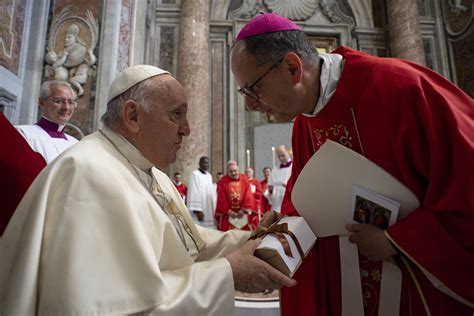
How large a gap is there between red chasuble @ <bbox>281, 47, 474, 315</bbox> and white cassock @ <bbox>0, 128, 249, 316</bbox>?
67cm

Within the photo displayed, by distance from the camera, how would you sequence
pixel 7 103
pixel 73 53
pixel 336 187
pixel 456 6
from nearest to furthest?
pixel 336 187 → pixel 7 103 → pixel 73 53 → pixel 456 6

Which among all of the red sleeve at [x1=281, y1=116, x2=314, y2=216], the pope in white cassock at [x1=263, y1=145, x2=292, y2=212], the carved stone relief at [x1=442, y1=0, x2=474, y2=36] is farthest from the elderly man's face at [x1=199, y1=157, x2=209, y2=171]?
the carved stone relief at [x1=442, y1=0, x2=474, y2=36]

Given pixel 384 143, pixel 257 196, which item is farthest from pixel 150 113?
pixel 257 196

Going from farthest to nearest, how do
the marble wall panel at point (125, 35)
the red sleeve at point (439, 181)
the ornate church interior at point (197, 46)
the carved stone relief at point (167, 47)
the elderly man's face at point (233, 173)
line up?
the carved stone relief at point (167, 47) → the elderly man's face at point (233, 173) → the marble wall panel at point (125, 35) → the ornate church interior at point (197, 46) → the red sleeve at point (439, 181)

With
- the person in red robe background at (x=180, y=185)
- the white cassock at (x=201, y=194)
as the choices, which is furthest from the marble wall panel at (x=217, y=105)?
the white cassock at (x=201, y=194)

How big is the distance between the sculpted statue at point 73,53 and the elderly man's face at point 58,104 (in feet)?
9.33

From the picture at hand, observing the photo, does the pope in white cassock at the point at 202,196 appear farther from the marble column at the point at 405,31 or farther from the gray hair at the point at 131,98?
the marble column at the point at 405,31

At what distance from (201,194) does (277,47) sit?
21.7ft

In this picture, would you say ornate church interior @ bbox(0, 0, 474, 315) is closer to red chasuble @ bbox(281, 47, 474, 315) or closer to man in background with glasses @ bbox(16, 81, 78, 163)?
man in background with glasses @ bbox(16, 81, 78, 163)

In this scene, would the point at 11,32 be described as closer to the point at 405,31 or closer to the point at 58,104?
the point at 58,104

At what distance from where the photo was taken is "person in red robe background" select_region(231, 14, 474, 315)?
122 centimetres

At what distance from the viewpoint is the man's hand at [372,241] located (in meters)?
1.31

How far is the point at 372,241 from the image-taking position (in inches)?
52.7

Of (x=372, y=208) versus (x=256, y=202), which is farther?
(x=256, y=202)
